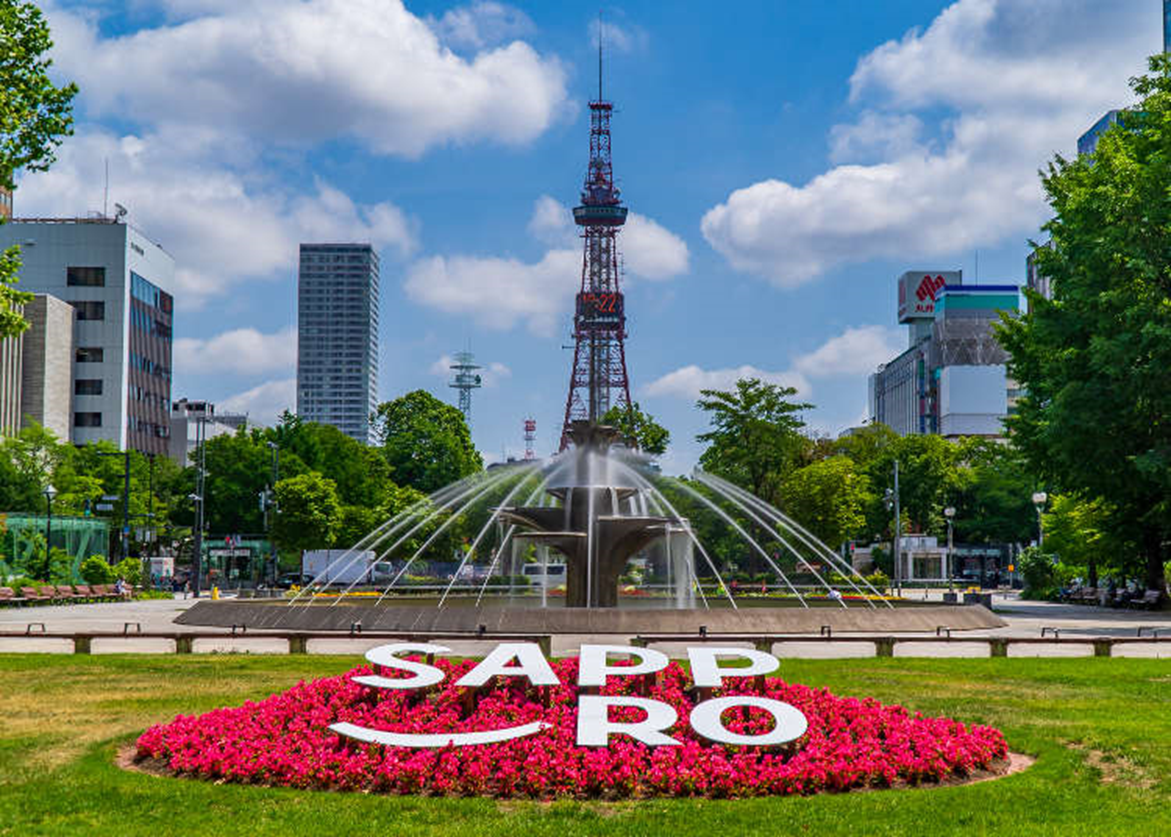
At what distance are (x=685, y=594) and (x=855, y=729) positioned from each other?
27250 millimetres

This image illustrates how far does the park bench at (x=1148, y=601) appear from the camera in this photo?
4825cm

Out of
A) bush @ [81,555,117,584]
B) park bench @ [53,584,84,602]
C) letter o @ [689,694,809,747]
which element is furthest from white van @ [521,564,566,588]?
letter o @ [689,694,809,747]

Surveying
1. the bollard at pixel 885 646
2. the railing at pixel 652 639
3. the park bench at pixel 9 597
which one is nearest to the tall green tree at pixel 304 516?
the park bench at pixel 9 597

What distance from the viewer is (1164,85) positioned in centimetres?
3747

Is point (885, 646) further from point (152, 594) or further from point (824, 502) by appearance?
point (152, 594)

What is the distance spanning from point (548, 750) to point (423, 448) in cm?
9008

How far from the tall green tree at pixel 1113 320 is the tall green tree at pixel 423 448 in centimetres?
6250

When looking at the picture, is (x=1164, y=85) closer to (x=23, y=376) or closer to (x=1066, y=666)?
(x=1066, y=666)

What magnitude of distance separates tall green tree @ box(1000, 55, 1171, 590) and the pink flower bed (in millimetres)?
24259

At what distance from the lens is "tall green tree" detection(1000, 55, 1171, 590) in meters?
34.8

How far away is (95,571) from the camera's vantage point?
201ft

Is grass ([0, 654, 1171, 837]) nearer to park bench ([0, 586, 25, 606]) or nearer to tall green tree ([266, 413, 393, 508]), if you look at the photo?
park bench ([0, 586, 25, 606])

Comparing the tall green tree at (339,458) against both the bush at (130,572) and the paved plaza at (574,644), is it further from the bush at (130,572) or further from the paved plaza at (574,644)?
the paved plaza at (574,644)

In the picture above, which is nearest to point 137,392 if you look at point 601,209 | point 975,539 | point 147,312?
point 147,312
